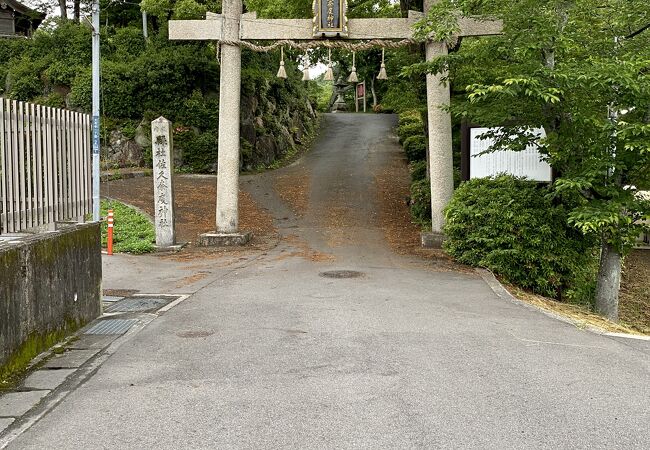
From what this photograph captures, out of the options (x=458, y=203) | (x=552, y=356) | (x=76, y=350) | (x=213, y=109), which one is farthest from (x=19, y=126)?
(x=213, y=109)

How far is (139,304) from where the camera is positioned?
31.0 feet

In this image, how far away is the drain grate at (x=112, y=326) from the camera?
753 cm

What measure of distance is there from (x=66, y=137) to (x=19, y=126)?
1130mm

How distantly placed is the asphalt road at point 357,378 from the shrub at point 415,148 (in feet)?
67.4

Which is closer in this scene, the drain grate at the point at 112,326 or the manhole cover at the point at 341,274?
the drain grate at the point at 112,326

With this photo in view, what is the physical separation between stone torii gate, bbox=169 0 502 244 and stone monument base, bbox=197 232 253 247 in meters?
0.03

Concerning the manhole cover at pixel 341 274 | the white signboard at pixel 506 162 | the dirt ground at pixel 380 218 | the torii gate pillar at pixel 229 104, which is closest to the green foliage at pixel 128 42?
the dirt ground at pixel 380 218

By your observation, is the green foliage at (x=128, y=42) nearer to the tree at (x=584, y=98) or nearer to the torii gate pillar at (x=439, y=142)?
the torii gate pillar at (x=439, y=142)

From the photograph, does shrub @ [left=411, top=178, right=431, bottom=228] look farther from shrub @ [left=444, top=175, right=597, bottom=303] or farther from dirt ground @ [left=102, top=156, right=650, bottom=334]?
shrub @ [left=444, top=175, right=597, bottom=303]

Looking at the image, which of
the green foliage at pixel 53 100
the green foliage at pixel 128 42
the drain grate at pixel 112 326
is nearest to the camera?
the drain grate at pixel 112 326

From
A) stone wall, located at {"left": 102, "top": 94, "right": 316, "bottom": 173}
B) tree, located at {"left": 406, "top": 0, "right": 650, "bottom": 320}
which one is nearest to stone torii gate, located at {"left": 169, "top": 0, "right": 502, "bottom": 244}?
tree, located at {"left": 406, "top": 0, "right": 650, "bottom": 320}

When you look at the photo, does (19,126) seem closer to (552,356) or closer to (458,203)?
(552,356)

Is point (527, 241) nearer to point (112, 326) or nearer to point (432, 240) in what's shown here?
point (432, 240)

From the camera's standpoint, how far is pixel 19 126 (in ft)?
20.7
